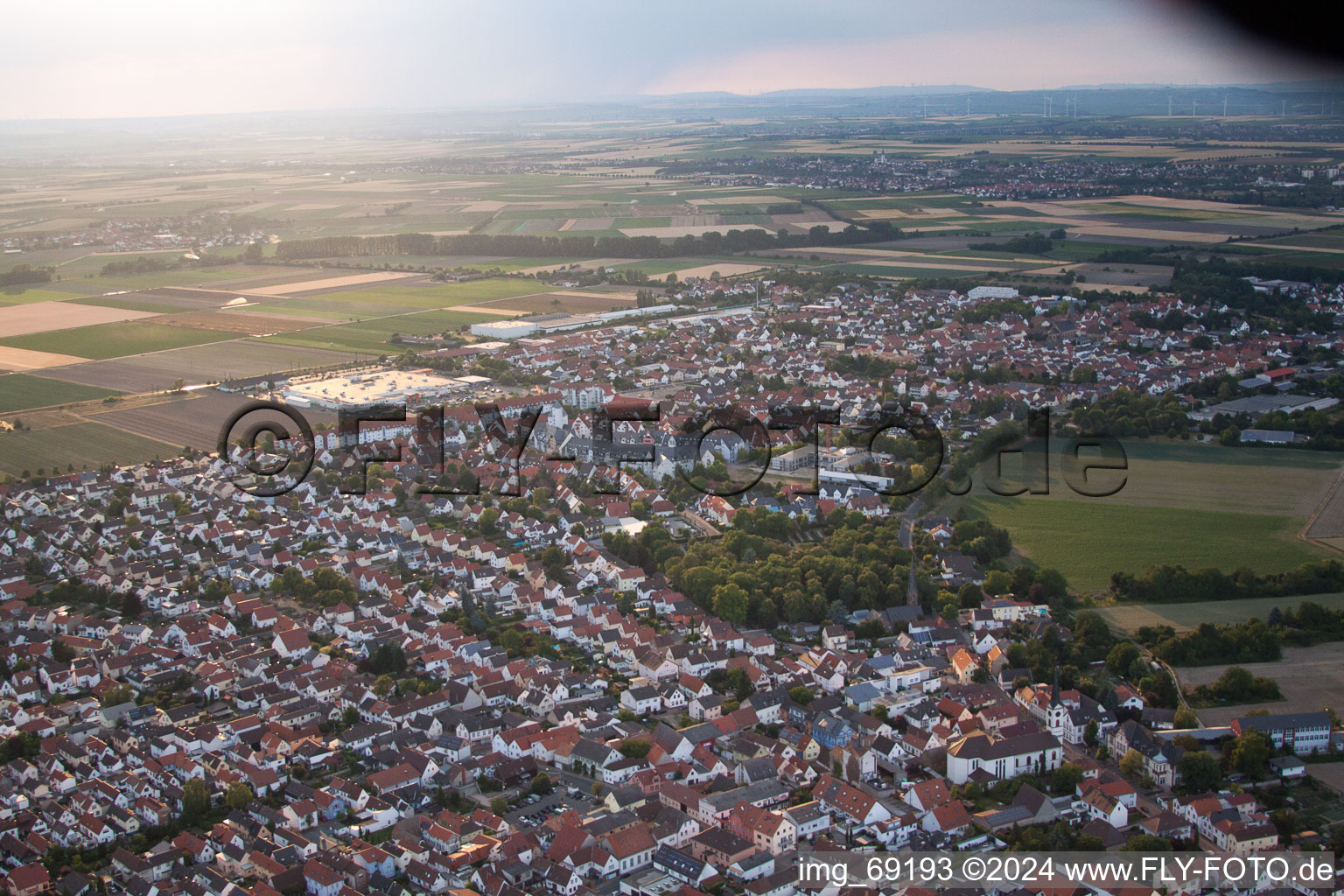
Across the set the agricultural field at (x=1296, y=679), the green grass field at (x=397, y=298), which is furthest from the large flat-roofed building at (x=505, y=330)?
the agricultural field at (x=1296, y=679)

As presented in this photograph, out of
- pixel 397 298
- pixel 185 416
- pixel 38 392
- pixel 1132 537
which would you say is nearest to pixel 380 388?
pixel 185 416

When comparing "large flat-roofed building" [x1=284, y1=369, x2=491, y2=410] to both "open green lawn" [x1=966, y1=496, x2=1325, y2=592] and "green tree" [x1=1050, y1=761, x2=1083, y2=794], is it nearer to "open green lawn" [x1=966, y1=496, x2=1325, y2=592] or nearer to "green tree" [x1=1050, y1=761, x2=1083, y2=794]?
"open green lawn" [x1=966, y1=496, x2=1325, y2=592]

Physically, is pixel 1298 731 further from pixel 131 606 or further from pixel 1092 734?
pixel 131 606

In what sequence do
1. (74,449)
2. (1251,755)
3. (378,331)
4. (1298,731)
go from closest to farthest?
(1251,755) → (1298,731) → (74,449) → (378,331)

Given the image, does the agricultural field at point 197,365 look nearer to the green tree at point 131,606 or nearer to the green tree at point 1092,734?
the green tree at point 131,606

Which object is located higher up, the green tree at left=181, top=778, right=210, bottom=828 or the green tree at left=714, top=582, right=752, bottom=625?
the green tree at left=714, top=582, right=752, bottom=625

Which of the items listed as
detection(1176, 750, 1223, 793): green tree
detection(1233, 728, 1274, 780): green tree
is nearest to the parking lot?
detection(1176, 750, 1223, 793): green tree

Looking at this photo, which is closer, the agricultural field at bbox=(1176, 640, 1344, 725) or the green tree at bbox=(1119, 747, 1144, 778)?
the green tree at bbox=(1119, 747, 1144, 778)
